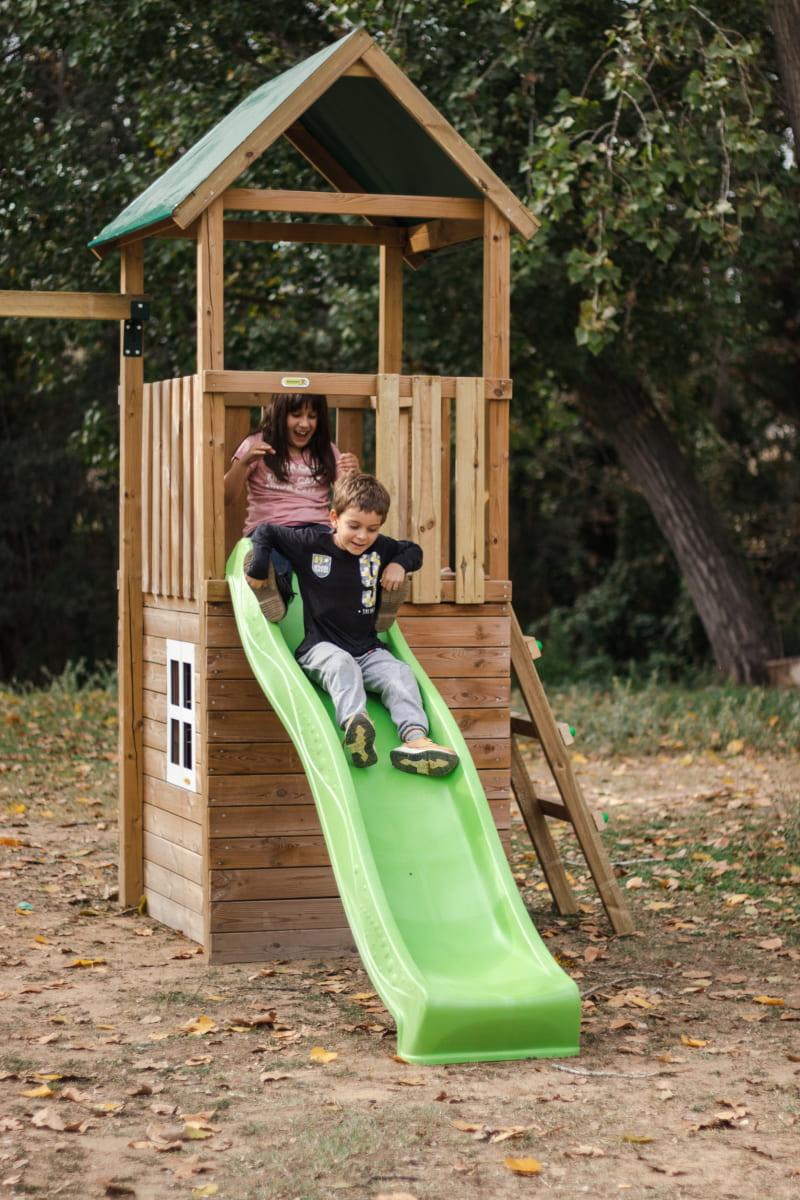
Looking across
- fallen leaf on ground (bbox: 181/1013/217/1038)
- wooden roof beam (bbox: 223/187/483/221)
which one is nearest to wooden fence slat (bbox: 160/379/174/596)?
wooden roof beam (bbox: 223/187/483/221)

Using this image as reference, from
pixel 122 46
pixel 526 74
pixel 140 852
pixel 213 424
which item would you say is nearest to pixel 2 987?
pixel 140 852

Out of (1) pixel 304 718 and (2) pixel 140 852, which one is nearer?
(1) pixel 304 718

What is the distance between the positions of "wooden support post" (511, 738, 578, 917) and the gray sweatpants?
140 centimetres

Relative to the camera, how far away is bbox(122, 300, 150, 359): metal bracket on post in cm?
804

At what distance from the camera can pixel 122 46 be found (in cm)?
1421

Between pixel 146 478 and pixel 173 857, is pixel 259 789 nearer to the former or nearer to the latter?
pixel 173 857

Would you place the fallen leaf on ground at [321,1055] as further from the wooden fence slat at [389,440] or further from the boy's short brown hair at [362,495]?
the wooden fence slat at [389,440]

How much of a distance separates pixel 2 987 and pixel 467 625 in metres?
2.58

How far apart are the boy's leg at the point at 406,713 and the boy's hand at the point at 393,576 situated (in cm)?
27

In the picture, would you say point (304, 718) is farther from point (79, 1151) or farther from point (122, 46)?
point (122, 46)

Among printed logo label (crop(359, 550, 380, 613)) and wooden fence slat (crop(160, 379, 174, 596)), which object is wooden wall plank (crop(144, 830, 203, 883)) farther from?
printed logo label (crop(359, 550, 380, 613))

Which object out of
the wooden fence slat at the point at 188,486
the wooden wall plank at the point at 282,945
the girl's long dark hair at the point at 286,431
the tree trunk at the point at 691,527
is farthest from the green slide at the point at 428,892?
the tree trunk at the point at 691,527

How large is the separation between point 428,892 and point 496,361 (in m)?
2.72

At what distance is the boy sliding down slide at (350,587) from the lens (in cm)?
651
